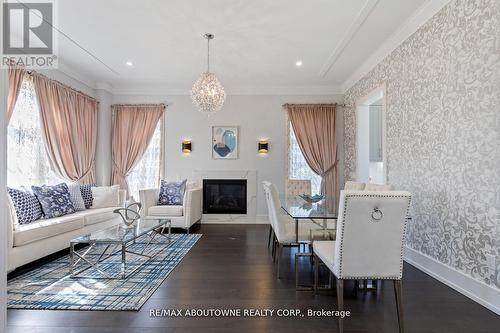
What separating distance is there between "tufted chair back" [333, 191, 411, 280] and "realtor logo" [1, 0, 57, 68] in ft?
11.9

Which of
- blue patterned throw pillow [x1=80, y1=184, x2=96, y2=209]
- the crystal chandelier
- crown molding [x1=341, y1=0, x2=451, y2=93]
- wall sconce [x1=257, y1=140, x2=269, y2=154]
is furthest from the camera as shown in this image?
wall sconce [x1=257, y1=140, x2=269, y2=154]

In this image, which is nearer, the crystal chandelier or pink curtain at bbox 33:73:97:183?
the crystal chandelier

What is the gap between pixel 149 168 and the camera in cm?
584

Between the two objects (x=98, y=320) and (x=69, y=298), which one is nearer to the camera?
(x=98, y=320)

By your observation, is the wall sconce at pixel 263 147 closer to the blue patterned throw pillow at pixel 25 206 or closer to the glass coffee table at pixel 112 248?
the glass coffee table at pixel 112 248

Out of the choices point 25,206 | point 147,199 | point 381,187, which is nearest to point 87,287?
point 25,206

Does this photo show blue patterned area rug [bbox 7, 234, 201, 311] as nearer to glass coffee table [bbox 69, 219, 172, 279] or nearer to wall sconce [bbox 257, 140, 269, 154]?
glass coffee table [bbox 69, 219, 172, 279]

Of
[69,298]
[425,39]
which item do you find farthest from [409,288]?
[69,298]

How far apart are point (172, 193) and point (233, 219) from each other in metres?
1.47

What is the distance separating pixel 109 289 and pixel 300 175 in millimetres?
4166

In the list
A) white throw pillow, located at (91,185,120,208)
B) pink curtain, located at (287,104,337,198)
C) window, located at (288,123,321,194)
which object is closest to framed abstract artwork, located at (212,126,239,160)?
window, located at (288,123,321,194)

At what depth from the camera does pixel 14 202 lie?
121 inches

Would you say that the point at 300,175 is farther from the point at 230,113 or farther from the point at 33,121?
the point at 33,121

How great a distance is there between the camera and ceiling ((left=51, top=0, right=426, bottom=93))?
9.63ft
